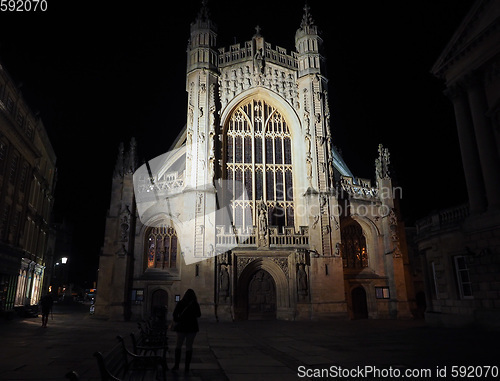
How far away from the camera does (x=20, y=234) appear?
26.3m

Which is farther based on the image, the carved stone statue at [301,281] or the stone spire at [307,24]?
the stone spire at [307,24]

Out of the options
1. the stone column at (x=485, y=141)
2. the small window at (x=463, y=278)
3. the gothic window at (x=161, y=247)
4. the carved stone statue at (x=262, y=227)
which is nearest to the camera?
the stone column at (x=485, y=141)

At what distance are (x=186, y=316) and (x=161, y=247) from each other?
791 inches

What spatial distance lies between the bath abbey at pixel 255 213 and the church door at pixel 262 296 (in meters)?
0.07

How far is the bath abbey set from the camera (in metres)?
24.5

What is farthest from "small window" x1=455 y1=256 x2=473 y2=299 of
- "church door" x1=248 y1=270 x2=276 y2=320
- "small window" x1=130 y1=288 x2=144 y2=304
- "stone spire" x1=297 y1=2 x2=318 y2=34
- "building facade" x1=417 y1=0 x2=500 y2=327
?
"stone spire" x1=297 y1=2 x2=318 y2=34

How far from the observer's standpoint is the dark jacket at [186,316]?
7.65 metres

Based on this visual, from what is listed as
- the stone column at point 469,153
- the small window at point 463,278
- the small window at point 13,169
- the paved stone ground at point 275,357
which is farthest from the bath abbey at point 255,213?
the paved stone ground at point 275,357

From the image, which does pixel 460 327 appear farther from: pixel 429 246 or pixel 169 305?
pixel 169 305

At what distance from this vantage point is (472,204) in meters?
17.7

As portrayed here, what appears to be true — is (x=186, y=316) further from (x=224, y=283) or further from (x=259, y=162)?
(x=259, y=162)

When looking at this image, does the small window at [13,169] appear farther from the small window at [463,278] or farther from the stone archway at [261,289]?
the small window at [463,278]

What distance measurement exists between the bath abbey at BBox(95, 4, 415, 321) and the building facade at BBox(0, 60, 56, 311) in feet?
19.4

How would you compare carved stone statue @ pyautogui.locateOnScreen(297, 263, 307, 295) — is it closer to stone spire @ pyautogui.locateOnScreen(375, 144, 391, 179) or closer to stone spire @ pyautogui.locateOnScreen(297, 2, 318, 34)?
stone spire @ pyautogui.locateOnScreen(375, 144, 391, 179)
